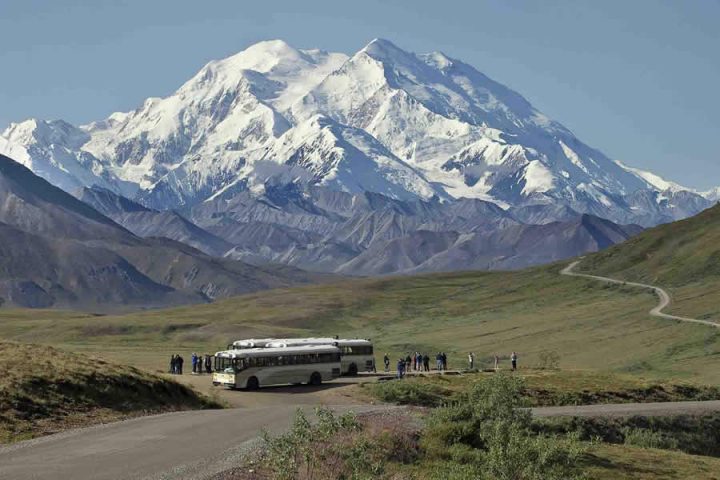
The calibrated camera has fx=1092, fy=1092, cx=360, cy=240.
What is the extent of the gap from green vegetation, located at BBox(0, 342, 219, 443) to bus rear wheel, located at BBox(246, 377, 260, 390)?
12.7 meters

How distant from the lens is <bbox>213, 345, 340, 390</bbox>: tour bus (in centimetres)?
8512

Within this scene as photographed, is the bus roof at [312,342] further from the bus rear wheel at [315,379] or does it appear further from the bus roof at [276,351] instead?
the bus rear wheel at [315,379]

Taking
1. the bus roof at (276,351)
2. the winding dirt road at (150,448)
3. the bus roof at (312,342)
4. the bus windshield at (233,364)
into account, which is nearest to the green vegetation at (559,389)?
the bus roof at (276,351)

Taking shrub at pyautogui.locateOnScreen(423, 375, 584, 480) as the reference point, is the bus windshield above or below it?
above

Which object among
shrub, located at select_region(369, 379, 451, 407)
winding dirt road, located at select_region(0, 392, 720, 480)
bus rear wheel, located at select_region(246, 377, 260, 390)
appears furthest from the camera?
Answer: bus rear wheel, located at select_region(246, 377, 260, 390)

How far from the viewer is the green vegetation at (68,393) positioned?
184 ft

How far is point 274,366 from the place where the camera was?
86.9m

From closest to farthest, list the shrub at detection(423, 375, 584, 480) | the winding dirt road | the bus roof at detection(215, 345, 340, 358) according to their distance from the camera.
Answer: the shrub at detection(423, 375, 584, 480) < the winding dirt road < the bus roof at detection(215, 345, 340, 358)

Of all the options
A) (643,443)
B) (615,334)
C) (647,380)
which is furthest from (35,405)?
(615,334)

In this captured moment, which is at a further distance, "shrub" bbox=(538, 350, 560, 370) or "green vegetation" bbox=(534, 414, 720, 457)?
"shrub" bbox=(538, 350, 560, 370)

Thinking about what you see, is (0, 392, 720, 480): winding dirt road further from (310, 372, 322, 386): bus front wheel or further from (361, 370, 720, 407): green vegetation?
(310, 372, 322, 386): bus front wheel

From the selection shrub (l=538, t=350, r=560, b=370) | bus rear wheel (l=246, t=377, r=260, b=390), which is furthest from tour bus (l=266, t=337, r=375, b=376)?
shrub (l=538, t=350, r=560, b=370)

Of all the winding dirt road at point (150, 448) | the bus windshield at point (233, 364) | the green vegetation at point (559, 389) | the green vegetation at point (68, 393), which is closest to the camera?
the winding dirt road at point (150, 448)

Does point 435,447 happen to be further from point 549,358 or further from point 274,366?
point 549,358
